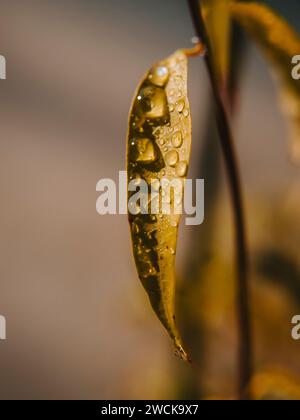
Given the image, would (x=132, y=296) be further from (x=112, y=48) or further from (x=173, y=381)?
(x=112, y=48)

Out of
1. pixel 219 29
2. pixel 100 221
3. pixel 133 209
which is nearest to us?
pixel 133 209

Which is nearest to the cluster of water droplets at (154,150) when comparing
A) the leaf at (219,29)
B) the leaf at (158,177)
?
the leaf at (158,177)

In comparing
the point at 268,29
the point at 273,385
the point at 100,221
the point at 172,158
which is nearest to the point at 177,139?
the point at 172,158

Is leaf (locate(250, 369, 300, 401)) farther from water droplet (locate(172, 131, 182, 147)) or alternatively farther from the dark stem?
water droplet (locate(172, 131, 182, 147))

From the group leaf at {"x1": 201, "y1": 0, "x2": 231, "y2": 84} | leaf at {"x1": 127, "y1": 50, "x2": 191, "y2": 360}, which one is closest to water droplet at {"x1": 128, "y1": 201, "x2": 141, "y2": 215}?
leaf at {"x1": 127, "y1": 50, "x2": 191, "y2": 360}

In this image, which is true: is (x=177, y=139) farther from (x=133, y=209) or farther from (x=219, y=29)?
(x=219, y=29)
